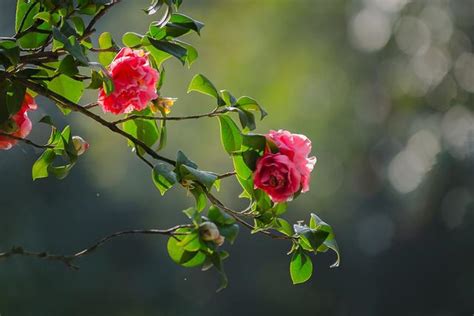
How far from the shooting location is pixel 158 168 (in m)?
0.92

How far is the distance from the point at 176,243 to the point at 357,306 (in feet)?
16.7

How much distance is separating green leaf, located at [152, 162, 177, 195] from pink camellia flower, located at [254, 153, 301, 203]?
76 mm

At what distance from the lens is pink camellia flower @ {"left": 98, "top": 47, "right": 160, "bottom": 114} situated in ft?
2.91

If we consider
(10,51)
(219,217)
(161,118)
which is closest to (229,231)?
(219,217)

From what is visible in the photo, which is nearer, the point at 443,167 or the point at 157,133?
the point at 157,133

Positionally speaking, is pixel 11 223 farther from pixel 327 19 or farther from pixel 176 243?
pixel 176 243

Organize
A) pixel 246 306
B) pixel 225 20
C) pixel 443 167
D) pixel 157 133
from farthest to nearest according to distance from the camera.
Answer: pixel 225 20
pixel 443 167
pixel 246 306
pixel 157 133

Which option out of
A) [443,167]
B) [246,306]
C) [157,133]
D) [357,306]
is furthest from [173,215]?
[157,133]

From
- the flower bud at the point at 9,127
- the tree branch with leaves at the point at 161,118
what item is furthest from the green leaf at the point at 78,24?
the flower bud at the point at 9,127

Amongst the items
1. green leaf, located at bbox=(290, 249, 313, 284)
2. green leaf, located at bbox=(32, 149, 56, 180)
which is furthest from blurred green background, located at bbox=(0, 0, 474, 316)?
green leaf, located at bbox=(290, 249, 313, 284)

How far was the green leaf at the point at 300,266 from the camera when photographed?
0.94 metres

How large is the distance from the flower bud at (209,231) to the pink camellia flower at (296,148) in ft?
0.32

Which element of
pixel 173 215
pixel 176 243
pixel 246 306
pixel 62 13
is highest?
pixel 62 13

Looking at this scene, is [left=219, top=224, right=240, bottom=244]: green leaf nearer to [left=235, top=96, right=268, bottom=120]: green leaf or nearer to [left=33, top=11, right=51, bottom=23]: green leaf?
[left=235, top=96, right=268, bottom=120]: green leaf
